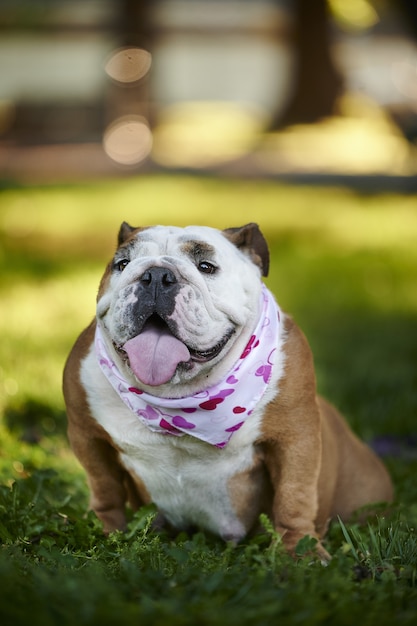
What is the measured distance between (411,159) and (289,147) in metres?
3.23

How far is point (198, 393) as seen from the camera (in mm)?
3094

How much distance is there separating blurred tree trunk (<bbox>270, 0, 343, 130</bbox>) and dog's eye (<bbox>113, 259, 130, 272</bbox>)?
15369 millimetres

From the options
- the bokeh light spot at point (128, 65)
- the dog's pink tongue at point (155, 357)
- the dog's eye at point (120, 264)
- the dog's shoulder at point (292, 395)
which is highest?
the bokeh light spot at point (128, 65)

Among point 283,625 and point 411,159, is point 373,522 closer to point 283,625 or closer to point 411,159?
point 283,625

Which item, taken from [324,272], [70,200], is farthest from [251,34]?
[324,272]

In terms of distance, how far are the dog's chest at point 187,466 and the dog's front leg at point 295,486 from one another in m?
0.11

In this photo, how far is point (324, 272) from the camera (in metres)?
8.44

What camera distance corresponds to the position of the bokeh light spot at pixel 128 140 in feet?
53.6

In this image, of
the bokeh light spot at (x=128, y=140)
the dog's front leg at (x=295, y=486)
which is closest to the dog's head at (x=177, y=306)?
the dog's front leg at (x=295, y=486)

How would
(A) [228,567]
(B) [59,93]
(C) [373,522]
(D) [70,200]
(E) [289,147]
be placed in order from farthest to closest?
(B) [59,93]
(E) [289,147]
(D) [70,200]
(C) [373,522]
(A) [228,567]

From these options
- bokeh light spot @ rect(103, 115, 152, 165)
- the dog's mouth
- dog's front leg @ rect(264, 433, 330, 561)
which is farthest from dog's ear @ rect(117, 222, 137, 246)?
bokeh light spot @ rect(103, 115, 152, 165)

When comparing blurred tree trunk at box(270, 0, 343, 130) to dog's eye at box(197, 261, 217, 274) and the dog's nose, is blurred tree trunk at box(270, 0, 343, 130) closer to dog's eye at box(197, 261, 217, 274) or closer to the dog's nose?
dog's eye at box(197, 261, 217, 274)

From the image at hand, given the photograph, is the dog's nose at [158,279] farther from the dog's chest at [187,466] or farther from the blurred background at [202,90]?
the blurred background at [202,90]

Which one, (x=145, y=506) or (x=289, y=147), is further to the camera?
(x=289, y=147)
